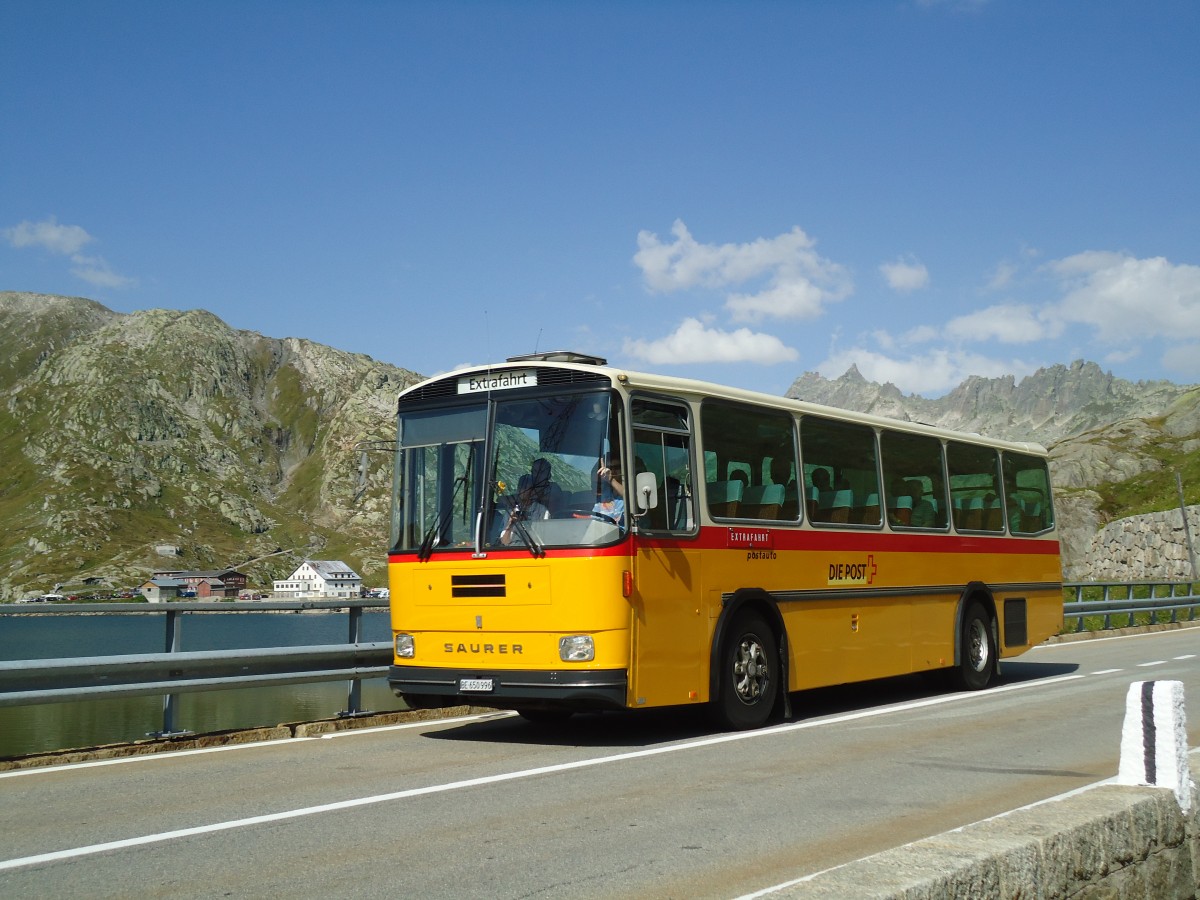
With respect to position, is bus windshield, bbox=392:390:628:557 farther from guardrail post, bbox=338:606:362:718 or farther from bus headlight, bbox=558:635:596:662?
guardrail post, bbox=338:606:362:718

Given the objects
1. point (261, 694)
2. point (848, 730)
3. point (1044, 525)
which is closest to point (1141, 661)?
point (1044, 525)

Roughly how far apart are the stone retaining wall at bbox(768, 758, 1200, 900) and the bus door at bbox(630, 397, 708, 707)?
5074 mm

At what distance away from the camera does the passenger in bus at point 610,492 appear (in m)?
10.1

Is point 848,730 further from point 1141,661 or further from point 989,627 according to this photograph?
point 1141,661

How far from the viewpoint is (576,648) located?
993 cm

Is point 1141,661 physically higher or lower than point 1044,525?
lower

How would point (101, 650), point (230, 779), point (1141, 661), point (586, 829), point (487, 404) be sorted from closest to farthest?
point (586, 829) → point (230, 779) → point (487, 404) → point (1141, 661) → point (101, 650)

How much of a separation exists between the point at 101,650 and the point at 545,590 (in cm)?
2843

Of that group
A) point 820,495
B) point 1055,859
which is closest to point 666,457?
point 820,495

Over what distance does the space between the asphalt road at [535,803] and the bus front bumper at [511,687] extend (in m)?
0.39

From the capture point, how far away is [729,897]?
529 centimetres

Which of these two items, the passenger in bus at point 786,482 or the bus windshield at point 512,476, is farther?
the passenger in bus at point 786,482

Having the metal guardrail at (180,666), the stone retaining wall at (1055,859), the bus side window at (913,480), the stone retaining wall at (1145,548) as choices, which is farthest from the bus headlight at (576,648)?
the stone retaining wall at (1145,548)

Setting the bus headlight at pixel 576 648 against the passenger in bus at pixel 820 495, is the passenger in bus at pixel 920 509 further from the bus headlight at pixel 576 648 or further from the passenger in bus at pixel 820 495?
the bus headlight at pixel 576 648
